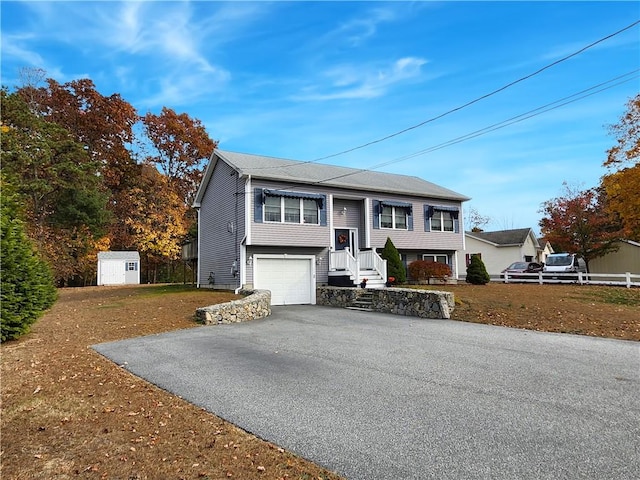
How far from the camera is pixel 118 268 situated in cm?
3322

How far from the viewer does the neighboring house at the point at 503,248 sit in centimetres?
3600

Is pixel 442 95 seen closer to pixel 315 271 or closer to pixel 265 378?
pixel 315 271

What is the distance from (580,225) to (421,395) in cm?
2922

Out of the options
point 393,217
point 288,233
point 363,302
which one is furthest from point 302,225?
point 393,217

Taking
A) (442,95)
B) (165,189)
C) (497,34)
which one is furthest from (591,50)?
(165,189)

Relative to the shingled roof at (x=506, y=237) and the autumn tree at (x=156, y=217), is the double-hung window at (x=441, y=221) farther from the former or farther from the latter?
the autumn tree at (x=156, y=217)

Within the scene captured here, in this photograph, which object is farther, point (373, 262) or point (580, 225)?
point (580, 225)

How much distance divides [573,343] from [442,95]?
8143 mm

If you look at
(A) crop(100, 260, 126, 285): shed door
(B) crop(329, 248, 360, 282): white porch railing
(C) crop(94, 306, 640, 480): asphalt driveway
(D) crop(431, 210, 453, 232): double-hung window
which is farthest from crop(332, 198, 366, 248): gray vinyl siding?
(A) crop(100, 260, 126, 285): shed door

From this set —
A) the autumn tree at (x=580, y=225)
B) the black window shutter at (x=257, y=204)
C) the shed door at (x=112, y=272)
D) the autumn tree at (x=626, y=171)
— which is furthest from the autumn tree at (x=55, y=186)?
the autumn tree at (x=580, y=225)

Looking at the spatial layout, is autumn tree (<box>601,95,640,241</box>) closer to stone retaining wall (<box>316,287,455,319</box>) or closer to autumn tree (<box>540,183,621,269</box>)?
autumn tree (<box>540,183,621,269</box>)

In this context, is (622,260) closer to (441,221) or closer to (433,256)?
(441,221)

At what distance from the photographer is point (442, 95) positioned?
1309 centimetres

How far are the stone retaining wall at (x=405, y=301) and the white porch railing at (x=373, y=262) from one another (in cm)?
239
